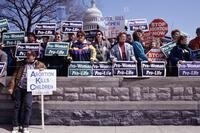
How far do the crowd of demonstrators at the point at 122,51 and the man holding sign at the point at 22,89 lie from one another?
1.93 m

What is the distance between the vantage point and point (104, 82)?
10070mm

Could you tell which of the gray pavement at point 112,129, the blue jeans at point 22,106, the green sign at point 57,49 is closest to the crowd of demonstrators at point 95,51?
the green sign at point 57,49

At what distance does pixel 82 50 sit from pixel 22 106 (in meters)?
2.12

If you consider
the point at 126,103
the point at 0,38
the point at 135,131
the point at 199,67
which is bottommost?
the point at 135,131

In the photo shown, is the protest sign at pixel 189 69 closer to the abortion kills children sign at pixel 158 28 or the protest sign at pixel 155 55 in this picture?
the protest sign at pixel 155 55

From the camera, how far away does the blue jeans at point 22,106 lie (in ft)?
30.7

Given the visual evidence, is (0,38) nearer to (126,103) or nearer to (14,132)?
(14,132)

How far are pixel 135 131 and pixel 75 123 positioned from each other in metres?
1.64

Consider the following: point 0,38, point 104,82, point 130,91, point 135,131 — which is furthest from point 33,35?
point 135,131

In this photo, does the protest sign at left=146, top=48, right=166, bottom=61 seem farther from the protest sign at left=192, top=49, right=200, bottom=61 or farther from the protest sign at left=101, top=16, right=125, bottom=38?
the protest sign at left=101, top=16, right=125, bottom=38

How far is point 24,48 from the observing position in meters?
10.2

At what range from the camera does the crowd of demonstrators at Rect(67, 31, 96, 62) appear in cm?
1011

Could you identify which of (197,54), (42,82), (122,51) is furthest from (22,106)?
(197,54)

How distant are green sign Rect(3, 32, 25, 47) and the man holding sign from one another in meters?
1.30
